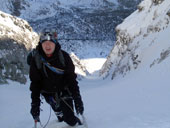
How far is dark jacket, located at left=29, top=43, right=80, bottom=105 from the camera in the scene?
3904 millimetres

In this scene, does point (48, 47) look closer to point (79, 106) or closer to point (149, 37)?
point (79, 106)

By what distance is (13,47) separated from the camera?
15281 mm

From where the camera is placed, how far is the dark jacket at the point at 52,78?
3.90 meters

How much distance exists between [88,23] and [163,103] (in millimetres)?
59136

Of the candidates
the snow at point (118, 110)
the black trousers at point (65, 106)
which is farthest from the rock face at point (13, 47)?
the black trousers at point (65, 106)

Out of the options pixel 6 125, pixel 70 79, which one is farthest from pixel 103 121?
pixel 6 125

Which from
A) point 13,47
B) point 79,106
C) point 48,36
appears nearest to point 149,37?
point 13,47

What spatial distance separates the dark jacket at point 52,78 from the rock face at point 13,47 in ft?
29.4

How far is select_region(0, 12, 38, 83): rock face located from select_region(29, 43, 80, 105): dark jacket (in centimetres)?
896

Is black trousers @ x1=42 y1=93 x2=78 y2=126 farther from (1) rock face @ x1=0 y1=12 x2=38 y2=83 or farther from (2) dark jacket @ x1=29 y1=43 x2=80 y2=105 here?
(1) rock face @ x1=0 y1=12 x2=38 y2=83

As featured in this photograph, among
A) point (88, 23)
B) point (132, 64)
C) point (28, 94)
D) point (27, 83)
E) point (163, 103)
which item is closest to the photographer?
point (163, 103)

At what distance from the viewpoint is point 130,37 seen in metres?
20.4

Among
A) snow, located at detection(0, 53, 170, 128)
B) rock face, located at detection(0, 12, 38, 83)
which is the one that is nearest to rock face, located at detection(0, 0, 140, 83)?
rock face, located at detection(0, 12, 38, 83)

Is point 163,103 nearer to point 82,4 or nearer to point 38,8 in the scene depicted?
point 38,8
